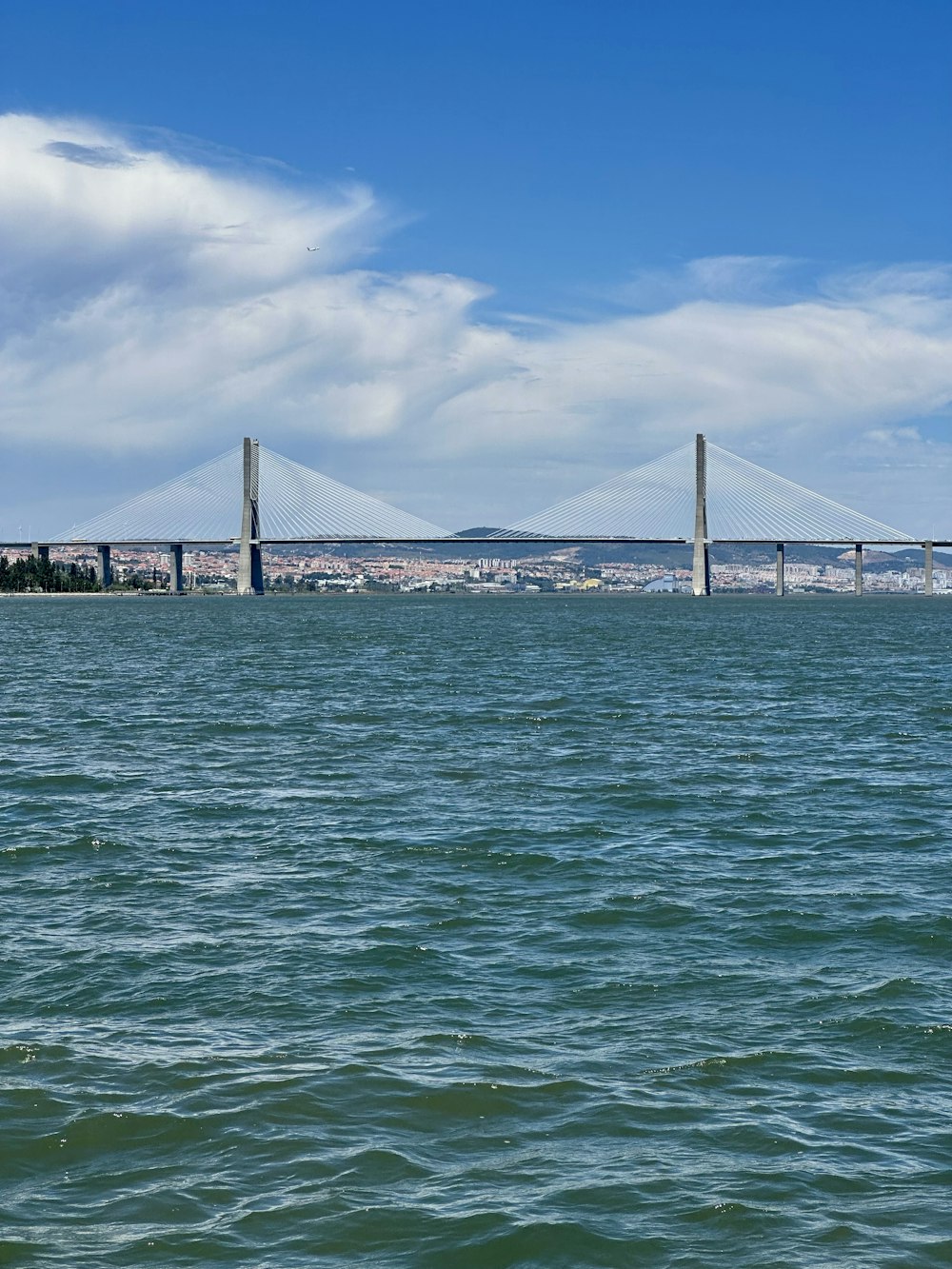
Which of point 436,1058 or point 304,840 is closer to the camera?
point 436,1058

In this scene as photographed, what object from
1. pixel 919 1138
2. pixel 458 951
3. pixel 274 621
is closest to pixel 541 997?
pixel 458 951

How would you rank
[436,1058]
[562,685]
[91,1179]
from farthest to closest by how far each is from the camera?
[562,685], [436,1058], [91,1179]

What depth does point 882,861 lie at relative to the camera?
44.0 feet

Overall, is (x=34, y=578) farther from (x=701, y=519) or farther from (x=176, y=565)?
(x=701, y=519)

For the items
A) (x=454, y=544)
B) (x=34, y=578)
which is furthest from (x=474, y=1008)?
(x=34, y=578)

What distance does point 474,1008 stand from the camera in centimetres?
902

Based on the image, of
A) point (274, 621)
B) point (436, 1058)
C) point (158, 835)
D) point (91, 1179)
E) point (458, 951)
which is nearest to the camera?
point (91, 1179)

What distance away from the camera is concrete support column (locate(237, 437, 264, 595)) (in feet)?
415

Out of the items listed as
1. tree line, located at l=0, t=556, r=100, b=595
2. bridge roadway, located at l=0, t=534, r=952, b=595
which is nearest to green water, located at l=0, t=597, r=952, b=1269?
bridge roadway, located at l=0, t=534, r=952, b=595

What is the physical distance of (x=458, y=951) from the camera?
10.3 m

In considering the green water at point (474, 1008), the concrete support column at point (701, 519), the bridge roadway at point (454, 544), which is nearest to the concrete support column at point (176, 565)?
the bridge roadway at point (454, 544)

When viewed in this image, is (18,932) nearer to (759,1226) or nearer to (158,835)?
(158,835)

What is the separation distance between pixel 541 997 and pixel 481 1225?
118 inches

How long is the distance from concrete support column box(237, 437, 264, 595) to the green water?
10694 cm
